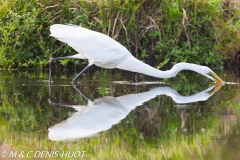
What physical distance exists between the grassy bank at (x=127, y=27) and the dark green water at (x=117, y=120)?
5.68ft

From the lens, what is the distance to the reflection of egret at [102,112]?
580cm

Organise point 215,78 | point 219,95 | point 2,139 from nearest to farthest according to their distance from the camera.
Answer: point 2,139, point 219,95, point 215,78

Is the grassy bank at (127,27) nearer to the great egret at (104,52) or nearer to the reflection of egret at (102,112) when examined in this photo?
the great egret at (104,52)

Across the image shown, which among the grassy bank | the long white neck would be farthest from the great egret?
the grassy bank

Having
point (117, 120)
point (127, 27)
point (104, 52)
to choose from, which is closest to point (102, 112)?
point (117, 120)

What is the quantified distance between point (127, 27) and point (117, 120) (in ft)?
18.4

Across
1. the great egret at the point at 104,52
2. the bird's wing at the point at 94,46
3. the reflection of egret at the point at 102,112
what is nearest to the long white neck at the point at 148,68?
the great egret at the point at 104,52

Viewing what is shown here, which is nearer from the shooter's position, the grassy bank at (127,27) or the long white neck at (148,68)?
the long white neck at (148,68)

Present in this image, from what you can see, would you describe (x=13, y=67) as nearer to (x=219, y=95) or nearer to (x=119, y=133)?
(x=219, y=95)

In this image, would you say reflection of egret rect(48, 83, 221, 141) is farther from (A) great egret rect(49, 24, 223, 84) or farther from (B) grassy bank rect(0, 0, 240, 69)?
(B) grassy bank rect(0, 0, 240, 69)

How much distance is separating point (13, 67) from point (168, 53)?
331 centimetres

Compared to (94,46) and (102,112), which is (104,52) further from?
(102,112)

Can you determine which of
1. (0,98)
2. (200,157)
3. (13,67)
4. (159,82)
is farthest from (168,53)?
(200,157)

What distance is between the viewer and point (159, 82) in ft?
33.6
